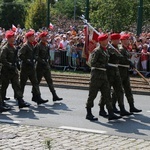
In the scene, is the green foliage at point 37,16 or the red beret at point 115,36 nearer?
the red beret at point 115,36

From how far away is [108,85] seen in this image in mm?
10773

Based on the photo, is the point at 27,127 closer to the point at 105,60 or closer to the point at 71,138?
the point at 71,138

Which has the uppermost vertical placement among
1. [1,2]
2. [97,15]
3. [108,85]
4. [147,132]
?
[1,2]

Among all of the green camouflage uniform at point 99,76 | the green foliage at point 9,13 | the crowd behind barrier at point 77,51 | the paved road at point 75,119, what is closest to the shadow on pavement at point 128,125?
the paved road at point 75,119

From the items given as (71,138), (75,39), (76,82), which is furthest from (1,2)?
(71,138)

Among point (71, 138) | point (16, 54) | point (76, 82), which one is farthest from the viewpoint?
point (76, 82)

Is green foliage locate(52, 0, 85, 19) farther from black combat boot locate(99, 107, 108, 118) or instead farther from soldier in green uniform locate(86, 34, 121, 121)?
soldier in green uniform locate(86, 34, 121, 121)

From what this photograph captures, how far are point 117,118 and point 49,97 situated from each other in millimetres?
3953

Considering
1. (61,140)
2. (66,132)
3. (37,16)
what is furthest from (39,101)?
(37,16)

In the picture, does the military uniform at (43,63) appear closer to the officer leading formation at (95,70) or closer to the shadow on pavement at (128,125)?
the officer leading formation at (95,70)

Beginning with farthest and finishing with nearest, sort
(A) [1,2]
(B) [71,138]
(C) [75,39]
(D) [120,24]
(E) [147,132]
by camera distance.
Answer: (A) [1,2] → (D) [120,24] → (C) [75,39] → (E) [147,132] → (B) [71,138]

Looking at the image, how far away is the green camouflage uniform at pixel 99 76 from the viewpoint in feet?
34.6

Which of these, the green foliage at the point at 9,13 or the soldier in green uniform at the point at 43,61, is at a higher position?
the green foliage at the point at 9,13

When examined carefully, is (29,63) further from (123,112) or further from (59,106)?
(123,112)
